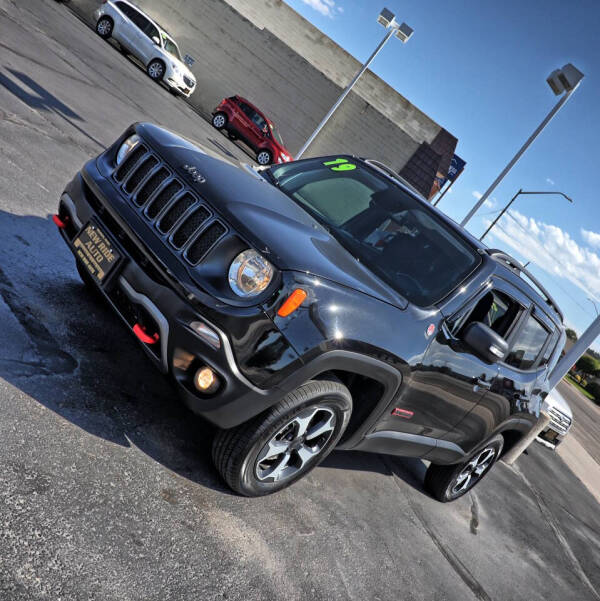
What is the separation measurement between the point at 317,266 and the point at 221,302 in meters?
0.51

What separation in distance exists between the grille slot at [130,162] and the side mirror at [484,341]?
7.46 ft

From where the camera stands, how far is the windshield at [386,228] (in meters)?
3.73

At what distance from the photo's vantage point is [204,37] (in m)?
27.9

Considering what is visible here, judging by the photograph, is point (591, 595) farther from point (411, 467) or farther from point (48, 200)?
point (48, 200)

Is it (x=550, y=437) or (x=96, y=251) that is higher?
(x=96, y=251)

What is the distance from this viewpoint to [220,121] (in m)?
23.0

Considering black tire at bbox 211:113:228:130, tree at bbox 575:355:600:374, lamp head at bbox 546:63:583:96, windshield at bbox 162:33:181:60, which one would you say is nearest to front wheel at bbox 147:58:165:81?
windshield at bbox 162:33:181:60

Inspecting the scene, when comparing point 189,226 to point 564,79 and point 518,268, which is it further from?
point 564,79

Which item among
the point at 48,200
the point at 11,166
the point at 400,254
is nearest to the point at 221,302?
the point at 400,254

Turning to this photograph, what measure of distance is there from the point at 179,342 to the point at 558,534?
555 centimetres

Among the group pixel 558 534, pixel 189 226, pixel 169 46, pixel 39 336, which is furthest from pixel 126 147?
pixel 169 46

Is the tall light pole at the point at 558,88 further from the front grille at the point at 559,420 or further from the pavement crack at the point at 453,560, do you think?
the pavement crack at the point at 453,560

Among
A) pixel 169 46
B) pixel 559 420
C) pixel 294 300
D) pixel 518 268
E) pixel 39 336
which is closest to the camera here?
pixel 294 300

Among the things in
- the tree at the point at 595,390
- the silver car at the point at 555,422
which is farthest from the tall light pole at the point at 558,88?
the tree at the point at 595,390
